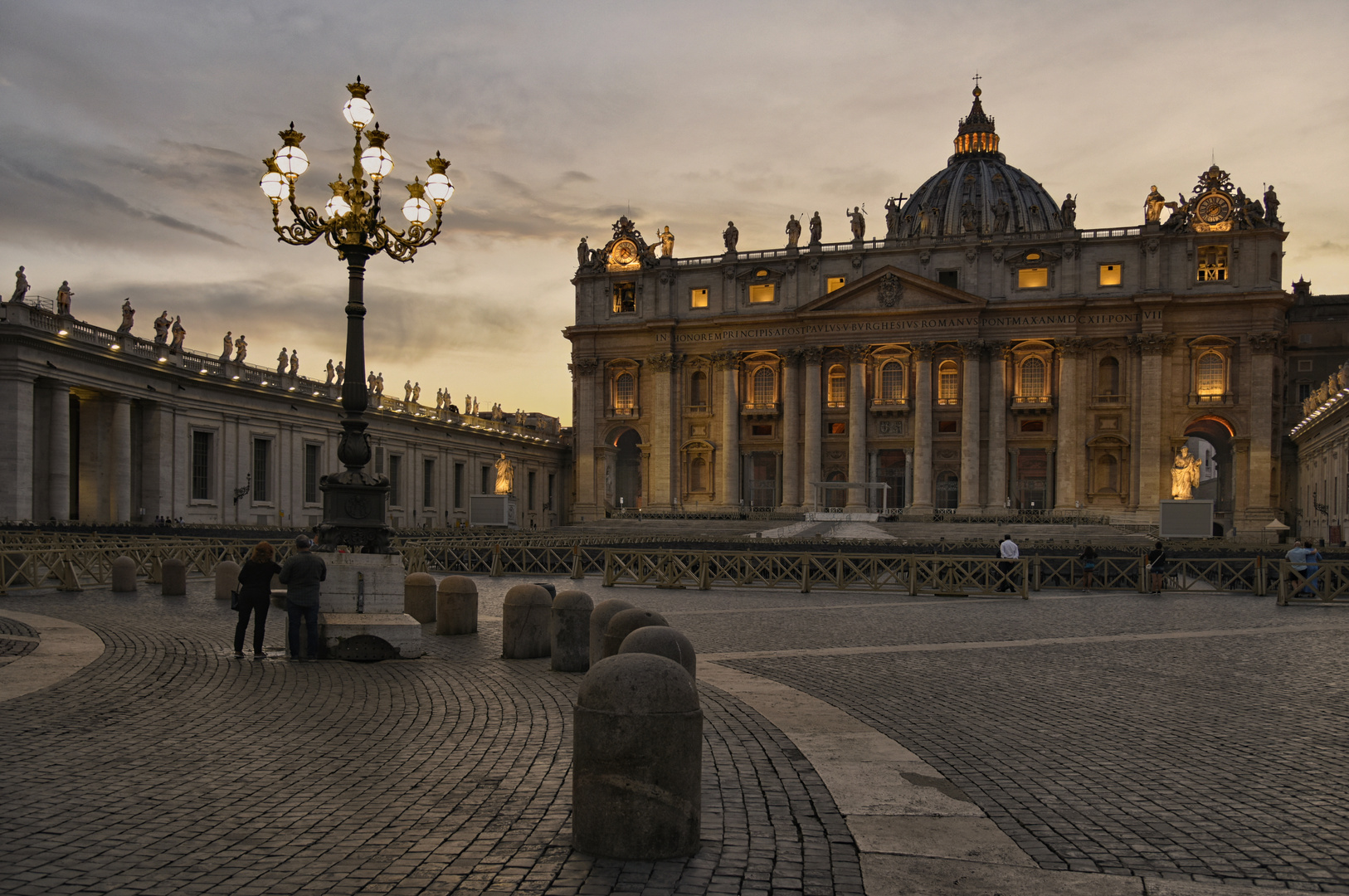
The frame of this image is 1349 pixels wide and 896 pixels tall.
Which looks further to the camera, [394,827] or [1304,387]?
[1304,387]

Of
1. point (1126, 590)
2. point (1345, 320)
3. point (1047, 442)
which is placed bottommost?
point (1126, 590)

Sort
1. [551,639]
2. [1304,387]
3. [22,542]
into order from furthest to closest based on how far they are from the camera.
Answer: [1304,387] < [22,542] < [551,639]

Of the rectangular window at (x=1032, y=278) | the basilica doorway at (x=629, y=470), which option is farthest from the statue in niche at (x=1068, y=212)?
the basilica doorway at (x=629, y=470)

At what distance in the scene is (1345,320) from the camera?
78.9 meters

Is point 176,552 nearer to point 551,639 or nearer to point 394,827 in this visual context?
point 551,639

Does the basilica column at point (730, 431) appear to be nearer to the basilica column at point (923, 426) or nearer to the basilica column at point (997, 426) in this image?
the basilica column at point (923, 426)

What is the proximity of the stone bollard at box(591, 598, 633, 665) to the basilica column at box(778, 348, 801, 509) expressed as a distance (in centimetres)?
6582

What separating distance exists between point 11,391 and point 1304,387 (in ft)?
272

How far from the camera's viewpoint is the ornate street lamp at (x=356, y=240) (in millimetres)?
14344

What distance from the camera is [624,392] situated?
275 feet

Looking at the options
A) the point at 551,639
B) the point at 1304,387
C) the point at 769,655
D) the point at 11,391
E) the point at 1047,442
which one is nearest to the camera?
the point at 551,639

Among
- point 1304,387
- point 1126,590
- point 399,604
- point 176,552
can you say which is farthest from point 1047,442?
point 399,604

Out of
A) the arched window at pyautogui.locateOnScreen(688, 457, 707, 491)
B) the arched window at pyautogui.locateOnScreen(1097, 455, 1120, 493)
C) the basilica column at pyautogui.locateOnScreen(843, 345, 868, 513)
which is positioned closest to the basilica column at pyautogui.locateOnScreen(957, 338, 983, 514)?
the basilica column at pyautogui.locateOnScreen(843, 345, 868, 513)

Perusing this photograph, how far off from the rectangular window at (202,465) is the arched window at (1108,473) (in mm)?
57103
